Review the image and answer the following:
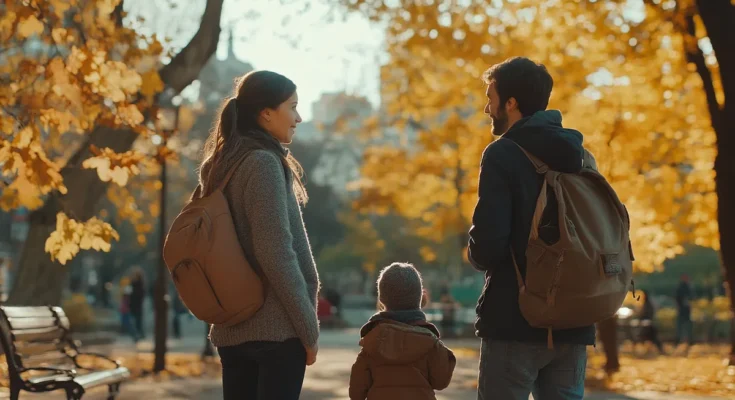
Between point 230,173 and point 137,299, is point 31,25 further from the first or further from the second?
point 137,299

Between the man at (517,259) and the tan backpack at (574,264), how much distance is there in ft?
0.18

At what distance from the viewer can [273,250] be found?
4129 millimetres

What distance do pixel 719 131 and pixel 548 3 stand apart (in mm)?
3037

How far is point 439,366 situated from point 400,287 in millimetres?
365

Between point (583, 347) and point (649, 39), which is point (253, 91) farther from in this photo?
point (649, 39)

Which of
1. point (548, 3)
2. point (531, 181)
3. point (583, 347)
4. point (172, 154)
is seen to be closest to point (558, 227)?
point (531, 181)

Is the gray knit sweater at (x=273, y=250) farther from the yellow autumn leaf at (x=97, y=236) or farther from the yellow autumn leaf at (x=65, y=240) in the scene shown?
the yellow autumn leaf at (x=65, y=240)

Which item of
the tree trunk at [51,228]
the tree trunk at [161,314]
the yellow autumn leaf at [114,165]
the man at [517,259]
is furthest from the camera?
the tree trunk at [161,314]

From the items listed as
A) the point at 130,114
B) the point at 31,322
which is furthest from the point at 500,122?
the point at 31,322

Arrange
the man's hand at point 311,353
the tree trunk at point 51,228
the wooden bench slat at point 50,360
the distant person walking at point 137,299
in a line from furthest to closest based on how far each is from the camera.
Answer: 1. the distant person walking at point 137,299
2. the tree trunk at point 51,228
3. the wooden bench slat at point 50,360
4. the man's hand at point 311,353

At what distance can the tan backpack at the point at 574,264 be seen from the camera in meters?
3.93

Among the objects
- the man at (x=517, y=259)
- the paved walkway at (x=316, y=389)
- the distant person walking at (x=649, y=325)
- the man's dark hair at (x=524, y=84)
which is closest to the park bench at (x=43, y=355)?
the paved walkway at (x=316, y=389)

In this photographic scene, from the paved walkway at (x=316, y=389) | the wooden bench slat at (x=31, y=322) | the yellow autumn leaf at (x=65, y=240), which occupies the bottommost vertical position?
the paved walkway at (x=316, y=389)

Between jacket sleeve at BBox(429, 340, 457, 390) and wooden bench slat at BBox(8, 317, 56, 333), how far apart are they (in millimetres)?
4285
